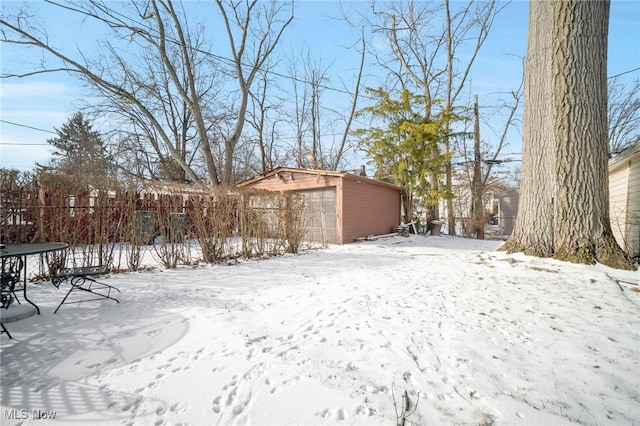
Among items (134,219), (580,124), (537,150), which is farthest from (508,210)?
(134,219)

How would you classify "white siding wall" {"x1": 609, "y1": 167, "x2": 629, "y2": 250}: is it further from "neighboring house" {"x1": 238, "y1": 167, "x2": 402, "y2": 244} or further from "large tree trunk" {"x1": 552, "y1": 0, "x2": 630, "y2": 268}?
"neighboring house" {"x1": 238, "y1": 167, "x2": 402, "y2": 244}

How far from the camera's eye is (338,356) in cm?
227

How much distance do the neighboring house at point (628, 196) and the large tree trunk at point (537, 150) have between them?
1632 millimetres

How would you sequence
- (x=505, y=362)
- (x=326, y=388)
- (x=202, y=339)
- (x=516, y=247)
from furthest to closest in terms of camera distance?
1. (x=516, y=247)
2. (x=202, y=339)
3. (x=505, y=362)
4. (x=326, y=388)

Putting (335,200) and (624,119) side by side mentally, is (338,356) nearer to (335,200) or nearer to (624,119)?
(335,200)

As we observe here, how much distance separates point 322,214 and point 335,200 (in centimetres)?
72

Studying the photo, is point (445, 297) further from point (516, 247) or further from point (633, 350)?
point (516, 247)

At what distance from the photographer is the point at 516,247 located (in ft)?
17.8

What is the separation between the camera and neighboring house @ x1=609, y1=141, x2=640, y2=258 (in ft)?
18.5

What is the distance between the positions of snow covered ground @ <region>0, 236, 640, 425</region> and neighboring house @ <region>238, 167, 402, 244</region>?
20.1 ft

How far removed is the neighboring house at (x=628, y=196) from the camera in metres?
5.64

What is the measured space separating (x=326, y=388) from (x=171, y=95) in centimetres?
2137

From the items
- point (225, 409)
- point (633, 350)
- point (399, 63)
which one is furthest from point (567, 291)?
point (399, 63)

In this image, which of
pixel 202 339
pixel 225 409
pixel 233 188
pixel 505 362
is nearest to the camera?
pixel 225 409
